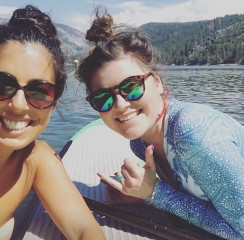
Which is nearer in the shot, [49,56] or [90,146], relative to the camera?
[49,56]

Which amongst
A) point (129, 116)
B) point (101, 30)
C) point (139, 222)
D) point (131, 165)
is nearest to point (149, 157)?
point (131, 165)

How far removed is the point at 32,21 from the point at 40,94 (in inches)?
18.1

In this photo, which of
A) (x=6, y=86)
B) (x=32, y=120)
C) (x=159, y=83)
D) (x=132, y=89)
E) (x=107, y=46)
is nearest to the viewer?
(x=6, y=86)

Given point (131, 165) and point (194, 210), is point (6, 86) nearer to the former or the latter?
point (131, 165)

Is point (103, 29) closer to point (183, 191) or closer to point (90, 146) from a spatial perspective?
point (183, 191)

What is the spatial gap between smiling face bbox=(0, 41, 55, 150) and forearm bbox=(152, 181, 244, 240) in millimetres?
944

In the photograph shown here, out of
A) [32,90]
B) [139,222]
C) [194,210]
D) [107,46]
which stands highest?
[107,46]

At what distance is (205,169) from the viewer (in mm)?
2088

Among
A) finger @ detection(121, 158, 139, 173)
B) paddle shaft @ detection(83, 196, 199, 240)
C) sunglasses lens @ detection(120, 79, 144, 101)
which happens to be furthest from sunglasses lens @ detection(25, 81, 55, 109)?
paddle shaft @ detection(83, 196, 199, 240)

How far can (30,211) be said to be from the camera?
2877mm

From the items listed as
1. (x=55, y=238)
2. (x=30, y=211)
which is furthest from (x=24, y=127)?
(x=30, y=211)

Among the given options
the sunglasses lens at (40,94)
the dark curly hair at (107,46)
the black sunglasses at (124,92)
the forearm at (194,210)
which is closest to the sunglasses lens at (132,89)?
the black sunglasses at (124,92)

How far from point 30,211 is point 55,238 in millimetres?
495

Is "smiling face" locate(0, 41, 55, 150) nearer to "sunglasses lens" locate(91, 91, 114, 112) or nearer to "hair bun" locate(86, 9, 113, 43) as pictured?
"sunglasses lens" locate(91, 91, 114, 112)
